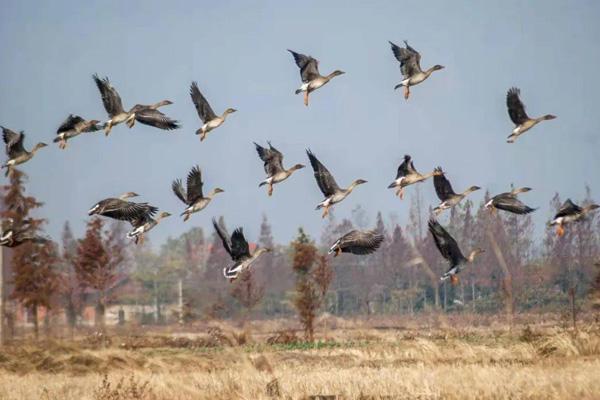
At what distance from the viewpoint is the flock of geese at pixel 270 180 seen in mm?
19297

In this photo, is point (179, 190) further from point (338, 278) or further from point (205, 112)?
point (338, 278)

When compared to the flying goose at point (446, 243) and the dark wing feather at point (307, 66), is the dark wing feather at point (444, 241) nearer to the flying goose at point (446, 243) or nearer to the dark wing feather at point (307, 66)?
the flying goose at point (446, 243)

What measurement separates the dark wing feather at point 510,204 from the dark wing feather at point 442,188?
1.78m

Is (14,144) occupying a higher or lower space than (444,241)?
higher

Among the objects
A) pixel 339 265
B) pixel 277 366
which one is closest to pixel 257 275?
pixel 339 265

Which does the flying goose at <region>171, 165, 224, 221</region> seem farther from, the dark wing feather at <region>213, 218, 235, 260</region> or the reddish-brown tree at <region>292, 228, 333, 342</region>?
the reddish-brown tree at <region>292, 228, 333, 342</region>

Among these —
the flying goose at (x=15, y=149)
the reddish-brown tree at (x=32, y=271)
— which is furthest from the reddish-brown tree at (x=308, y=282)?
the flying goose at (x=15, y=149)

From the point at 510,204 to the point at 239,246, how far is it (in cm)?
559

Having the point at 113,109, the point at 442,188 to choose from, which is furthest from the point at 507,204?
the point at 113,109

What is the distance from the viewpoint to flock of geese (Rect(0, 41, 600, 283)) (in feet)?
63.3

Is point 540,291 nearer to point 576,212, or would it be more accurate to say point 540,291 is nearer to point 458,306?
point 458,306

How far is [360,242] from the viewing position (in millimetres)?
19250

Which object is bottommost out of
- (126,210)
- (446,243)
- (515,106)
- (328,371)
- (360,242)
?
(328,371)

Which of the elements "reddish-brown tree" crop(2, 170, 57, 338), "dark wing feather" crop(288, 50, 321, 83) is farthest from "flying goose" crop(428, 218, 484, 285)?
"reddish-brown tree" crop(2, 170, 57, 338)
